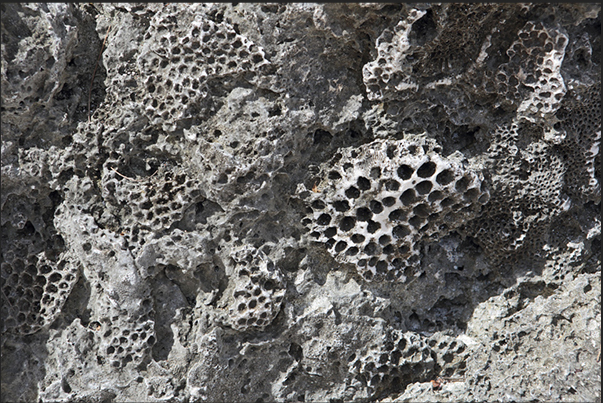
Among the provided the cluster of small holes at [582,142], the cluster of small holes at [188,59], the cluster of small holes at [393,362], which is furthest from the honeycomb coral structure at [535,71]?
the cluster of small holes at [393,362]

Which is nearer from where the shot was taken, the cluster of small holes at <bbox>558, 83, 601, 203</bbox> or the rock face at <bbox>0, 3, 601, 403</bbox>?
the rock face at <bbox>0, 3, 601, 403</bbox>

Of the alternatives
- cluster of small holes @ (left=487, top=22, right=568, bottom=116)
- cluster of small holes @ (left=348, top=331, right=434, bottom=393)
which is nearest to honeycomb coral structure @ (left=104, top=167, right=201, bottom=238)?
cluster of small holes @ (left=348, top=331, right=434, bottom=393)

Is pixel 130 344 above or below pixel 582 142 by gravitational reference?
below

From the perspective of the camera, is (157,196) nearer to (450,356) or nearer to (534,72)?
(450,356)

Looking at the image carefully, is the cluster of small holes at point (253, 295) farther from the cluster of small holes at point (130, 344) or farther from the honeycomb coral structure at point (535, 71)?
the honeycomb coral structure at point (535, 71)

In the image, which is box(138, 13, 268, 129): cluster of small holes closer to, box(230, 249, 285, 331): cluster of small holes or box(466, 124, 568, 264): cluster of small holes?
box(230, 249, 285, 331): cluster of small holes

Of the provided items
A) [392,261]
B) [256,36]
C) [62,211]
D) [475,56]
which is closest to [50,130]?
[62,211]

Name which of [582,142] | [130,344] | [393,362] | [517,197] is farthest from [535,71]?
[130,344]
